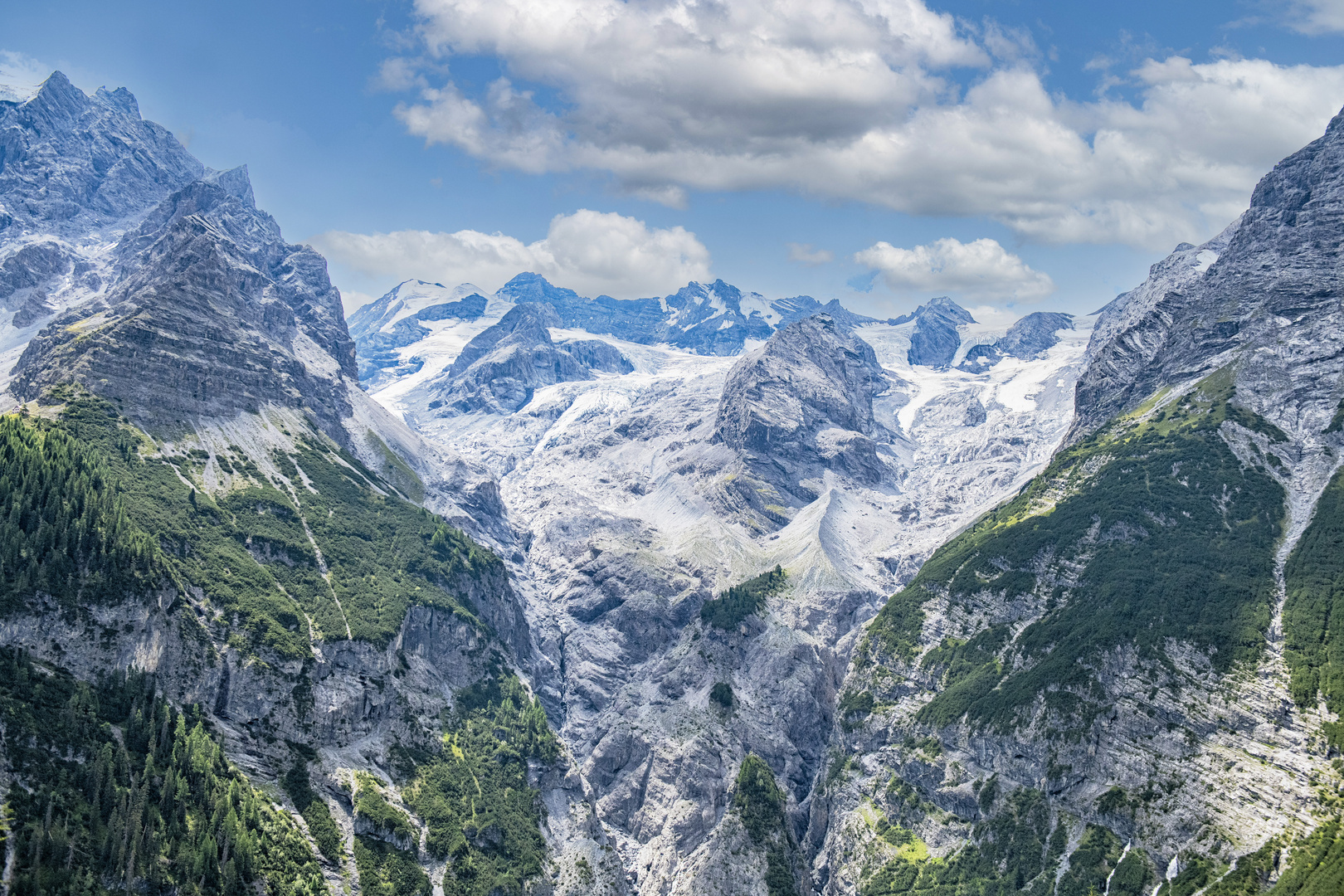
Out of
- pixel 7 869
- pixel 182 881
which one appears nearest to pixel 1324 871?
pixel 182 881

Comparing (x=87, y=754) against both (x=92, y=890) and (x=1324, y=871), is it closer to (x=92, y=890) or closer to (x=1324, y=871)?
(x=92, y=890)

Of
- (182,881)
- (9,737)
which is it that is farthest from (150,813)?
(9,737)

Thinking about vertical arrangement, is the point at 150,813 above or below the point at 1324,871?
above

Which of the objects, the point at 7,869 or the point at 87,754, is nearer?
the point at 7,869

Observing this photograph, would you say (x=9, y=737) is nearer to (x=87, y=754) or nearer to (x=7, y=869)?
(x=87, y=754)

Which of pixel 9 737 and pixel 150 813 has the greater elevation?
pixel 9 737

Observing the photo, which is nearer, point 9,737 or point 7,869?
point 7,869

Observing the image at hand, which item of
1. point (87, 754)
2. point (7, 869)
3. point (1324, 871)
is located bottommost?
point (1324, 871)
